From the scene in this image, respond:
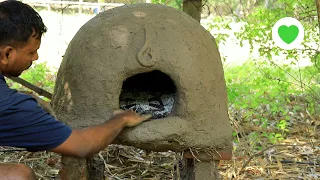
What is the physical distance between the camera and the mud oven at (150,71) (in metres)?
3.23

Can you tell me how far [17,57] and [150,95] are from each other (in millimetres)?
2033

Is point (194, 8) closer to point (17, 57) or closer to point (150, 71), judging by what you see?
point (150, 71)

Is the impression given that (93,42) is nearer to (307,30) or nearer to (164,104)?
(164,104)

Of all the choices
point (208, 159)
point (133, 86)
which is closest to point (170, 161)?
point (133, 86)

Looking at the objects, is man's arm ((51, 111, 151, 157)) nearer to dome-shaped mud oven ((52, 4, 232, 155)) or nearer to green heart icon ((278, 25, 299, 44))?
dome-shaped mud oven ((52, 4, 232, 155))

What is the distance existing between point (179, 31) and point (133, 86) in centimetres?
→ 135

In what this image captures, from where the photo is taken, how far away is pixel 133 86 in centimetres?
464

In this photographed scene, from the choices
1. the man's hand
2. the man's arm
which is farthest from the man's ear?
the man's hand

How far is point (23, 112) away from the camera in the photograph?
233 cm

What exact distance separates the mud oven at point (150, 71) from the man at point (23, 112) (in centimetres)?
67

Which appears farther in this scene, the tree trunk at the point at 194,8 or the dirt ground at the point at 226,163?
the tree trunk at the point at 194,8

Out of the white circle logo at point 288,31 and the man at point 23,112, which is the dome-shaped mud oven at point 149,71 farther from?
the white circle logo at point 288,31

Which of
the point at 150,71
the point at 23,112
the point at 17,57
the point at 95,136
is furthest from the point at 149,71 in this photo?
the point at 23,112

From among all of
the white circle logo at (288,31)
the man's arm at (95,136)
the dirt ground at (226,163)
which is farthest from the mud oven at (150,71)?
the white circle logo at (288,31)
